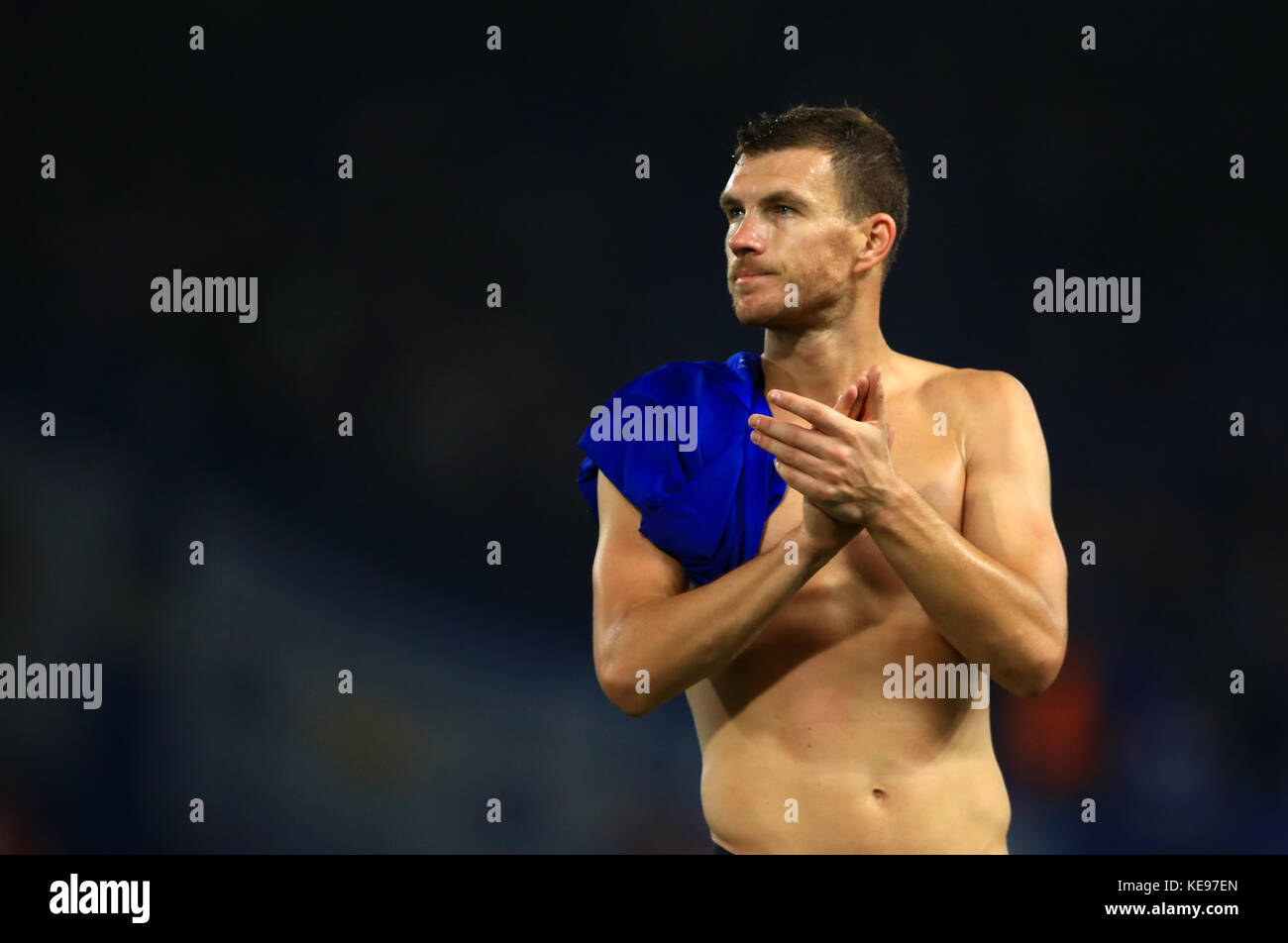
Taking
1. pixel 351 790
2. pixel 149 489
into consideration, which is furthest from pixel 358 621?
pixel 149 489

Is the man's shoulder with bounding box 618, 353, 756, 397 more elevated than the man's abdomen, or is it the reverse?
the man's shoulder with bounding box 618, 353, 756, 397

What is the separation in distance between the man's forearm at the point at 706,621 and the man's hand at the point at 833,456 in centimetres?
10

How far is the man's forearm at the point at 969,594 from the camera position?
73.8 inches

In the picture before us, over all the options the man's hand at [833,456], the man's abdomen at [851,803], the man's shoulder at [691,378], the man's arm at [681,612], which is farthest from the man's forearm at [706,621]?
the man's shoulder at [691,378]

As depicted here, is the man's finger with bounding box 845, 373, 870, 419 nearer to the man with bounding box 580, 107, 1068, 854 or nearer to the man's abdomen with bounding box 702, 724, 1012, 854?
the man with bounding box 580, 107, 1068, 854

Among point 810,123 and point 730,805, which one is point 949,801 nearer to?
point 730,805

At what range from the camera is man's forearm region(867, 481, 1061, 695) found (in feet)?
6.15

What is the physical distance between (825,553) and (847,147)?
0.82 metres

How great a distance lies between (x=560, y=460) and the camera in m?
4.15

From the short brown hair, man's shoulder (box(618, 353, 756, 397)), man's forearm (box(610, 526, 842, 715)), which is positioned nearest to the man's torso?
man's forearm (box(610, 526, 842, 715))

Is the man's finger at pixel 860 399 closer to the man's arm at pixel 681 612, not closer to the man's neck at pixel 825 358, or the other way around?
the man's arm at pixel 681 612

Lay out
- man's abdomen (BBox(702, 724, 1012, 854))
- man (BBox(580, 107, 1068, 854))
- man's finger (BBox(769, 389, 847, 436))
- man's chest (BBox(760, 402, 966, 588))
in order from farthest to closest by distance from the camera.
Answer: man's chest (BBox(760, 402, 966, 588)), man's abdomen (BBox(702, 724, 1012, 854)), man (BBox(580, 107, 1068, 854)), man's finger (BBox(769, 389, 847, 436))

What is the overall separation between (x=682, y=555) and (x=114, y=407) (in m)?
2.67

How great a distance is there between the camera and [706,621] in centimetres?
196
